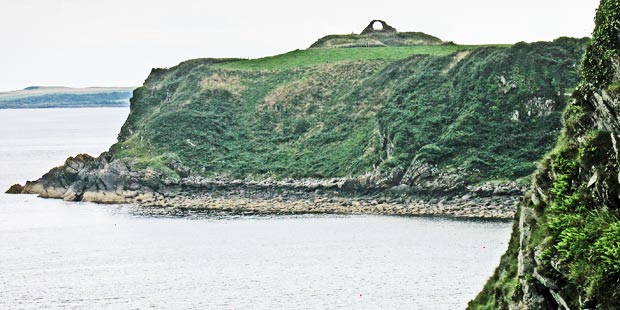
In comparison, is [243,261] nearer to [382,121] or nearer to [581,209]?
[581,209]

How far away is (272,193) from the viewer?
15712cm

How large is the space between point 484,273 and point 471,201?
5169cm

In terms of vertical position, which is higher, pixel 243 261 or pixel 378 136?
pixel 378 136

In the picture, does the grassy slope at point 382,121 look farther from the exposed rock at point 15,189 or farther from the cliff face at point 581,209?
the cliff face at point 581,209

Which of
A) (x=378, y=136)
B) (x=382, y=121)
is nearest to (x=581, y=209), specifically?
(x=378, y=136)

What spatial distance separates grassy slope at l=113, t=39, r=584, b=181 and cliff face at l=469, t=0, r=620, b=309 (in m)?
102

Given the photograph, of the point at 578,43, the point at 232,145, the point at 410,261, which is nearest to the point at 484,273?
the point at 410,261

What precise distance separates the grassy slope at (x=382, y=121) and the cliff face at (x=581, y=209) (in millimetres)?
101901

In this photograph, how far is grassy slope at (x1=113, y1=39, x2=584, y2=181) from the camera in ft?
502

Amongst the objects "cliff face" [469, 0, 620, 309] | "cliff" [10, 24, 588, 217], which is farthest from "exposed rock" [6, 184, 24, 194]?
A: "cliff face" [469, 0, 620, 309]

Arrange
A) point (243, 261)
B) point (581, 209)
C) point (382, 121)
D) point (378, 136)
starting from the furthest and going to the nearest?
point (382, 121), point (378, 136), point (243, 261), point (581, 209)

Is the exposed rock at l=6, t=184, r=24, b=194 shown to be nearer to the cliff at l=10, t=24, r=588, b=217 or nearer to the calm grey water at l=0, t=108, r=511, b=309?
the cliff at l=10, t=24, r=588, b=217

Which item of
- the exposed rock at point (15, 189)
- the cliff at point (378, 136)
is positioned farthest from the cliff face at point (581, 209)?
the exposed rock at point (15, 189)

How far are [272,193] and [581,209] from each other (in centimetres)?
11911
